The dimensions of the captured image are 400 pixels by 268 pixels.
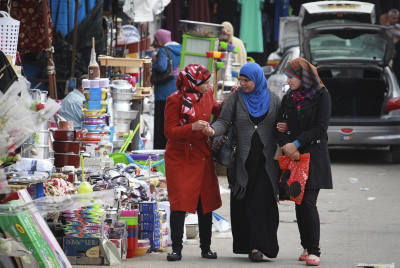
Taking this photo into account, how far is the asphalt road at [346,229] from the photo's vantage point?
469cm

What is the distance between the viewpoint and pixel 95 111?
20.6 ft

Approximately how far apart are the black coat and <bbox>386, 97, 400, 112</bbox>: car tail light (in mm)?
5731

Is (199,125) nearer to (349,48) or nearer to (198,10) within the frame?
(349,48)

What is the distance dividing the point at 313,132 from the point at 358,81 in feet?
21.2

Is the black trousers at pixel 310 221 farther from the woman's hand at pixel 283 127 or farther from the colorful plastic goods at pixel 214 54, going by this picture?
the colorful plastic goods at pixel 214 54

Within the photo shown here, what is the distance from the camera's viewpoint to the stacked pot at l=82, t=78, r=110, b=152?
6.24 meters

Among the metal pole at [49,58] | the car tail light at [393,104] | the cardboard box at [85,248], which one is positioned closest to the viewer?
the cardboard box at [85,248]

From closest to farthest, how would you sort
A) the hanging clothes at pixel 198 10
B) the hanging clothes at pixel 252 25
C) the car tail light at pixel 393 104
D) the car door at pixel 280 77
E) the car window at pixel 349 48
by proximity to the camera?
the car tail light at pixel 393 104 → the car window at pixel 349 48 → the car door at pixel 280 77 → the hanging clothes at pixel 198 10 → the hanging clothes at pixel 252 25

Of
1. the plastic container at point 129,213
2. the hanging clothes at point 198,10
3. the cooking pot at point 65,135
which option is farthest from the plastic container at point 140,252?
the hanging clothes at point 198,10

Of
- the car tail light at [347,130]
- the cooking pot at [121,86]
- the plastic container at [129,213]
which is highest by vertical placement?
the cooking pot at [121,86]

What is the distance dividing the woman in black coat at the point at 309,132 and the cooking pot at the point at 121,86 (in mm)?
3087

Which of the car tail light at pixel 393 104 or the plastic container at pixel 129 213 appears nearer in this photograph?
the plastic container at pixel 129 213

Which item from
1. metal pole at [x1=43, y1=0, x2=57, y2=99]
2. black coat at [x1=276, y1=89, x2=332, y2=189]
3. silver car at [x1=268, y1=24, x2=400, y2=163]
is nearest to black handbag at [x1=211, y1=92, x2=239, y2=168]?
black coat at [x1=276, y1=89, x2=332, y2=189]

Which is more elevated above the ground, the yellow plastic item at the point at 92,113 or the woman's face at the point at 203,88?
the woman's face at the point at 203,88
